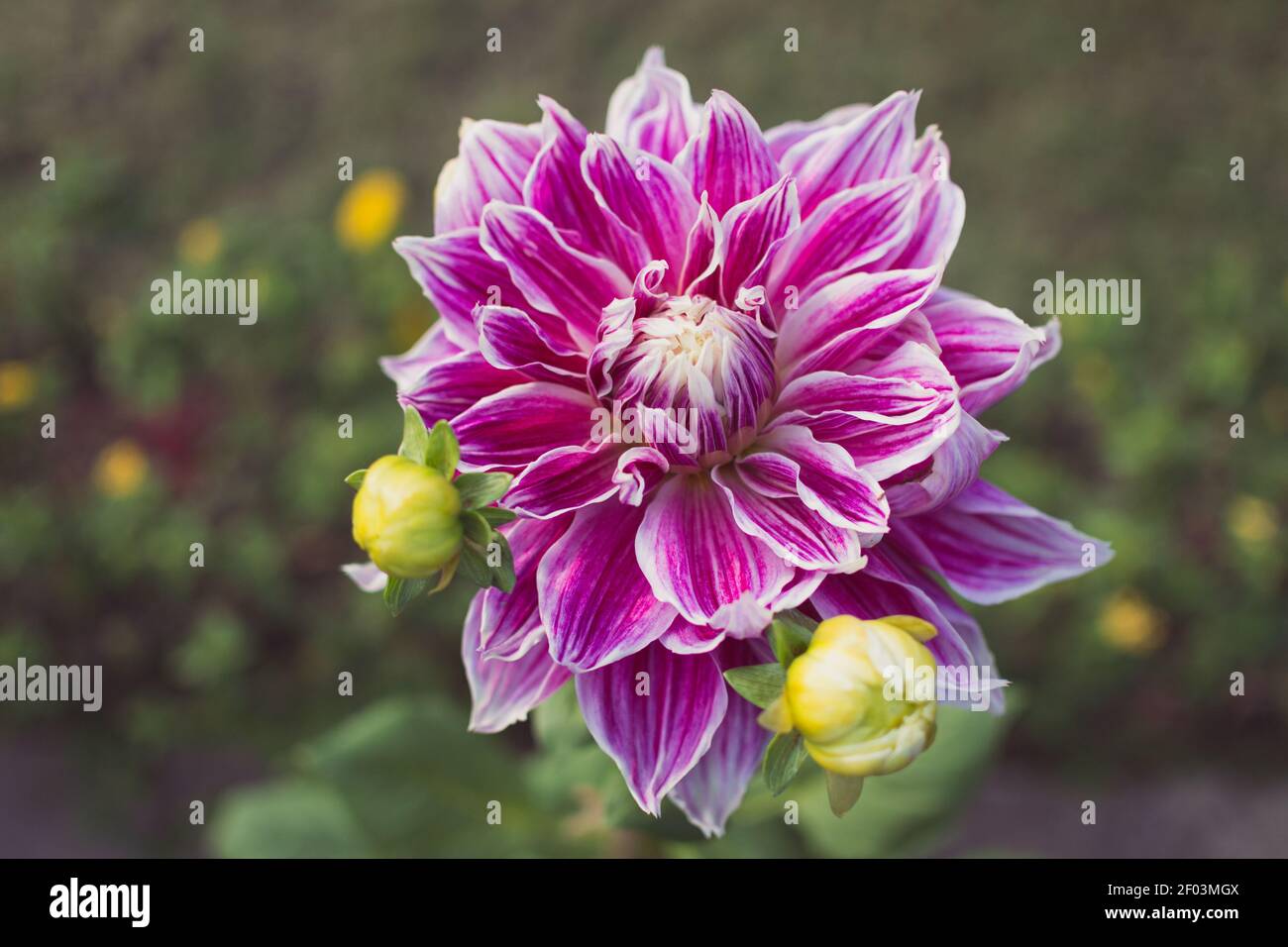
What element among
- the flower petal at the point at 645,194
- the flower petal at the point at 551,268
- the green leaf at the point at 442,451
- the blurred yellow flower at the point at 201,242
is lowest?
the green leaf at the point at 442,451

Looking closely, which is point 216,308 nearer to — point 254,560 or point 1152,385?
point 254,560

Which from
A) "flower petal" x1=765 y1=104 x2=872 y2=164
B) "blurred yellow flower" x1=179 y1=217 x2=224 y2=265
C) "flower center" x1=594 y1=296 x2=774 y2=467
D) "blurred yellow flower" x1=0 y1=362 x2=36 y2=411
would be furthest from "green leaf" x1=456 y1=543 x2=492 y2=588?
"blurred yellow flower" x1=0 y1=362 x2=36 y2=411

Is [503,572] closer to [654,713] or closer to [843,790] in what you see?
[654,713]

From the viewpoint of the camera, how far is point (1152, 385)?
10.8 feet

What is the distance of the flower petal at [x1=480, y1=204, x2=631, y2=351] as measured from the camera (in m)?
1.32

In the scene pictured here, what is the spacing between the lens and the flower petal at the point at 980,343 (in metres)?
1.31

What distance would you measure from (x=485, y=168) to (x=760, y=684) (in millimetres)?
679

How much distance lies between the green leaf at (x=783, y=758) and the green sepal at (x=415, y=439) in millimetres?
467

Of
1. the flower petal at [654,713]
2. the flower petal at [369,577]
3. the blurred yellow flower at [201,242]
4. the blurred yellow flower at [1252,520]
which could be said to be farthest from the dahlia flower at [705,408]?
the blurred yellow flower at [201,242]

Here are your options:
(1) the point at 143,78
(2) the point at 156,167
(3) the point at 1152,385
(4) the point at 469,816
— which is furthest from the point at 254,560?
(3) the point at 1152,385

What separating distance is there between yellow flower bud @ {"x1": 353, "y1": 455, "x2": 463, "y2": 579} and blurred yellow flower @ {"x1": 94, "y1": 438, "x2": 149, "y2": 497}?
2.20 metres

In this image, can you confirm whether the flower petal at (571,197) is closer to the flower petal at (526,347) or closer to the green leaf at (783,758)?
the flower petal at (526,347)

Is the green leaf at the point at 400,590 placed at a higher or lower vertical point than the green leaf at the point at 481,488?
lower

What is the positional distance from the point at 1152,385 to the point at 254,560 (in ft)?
8.07
